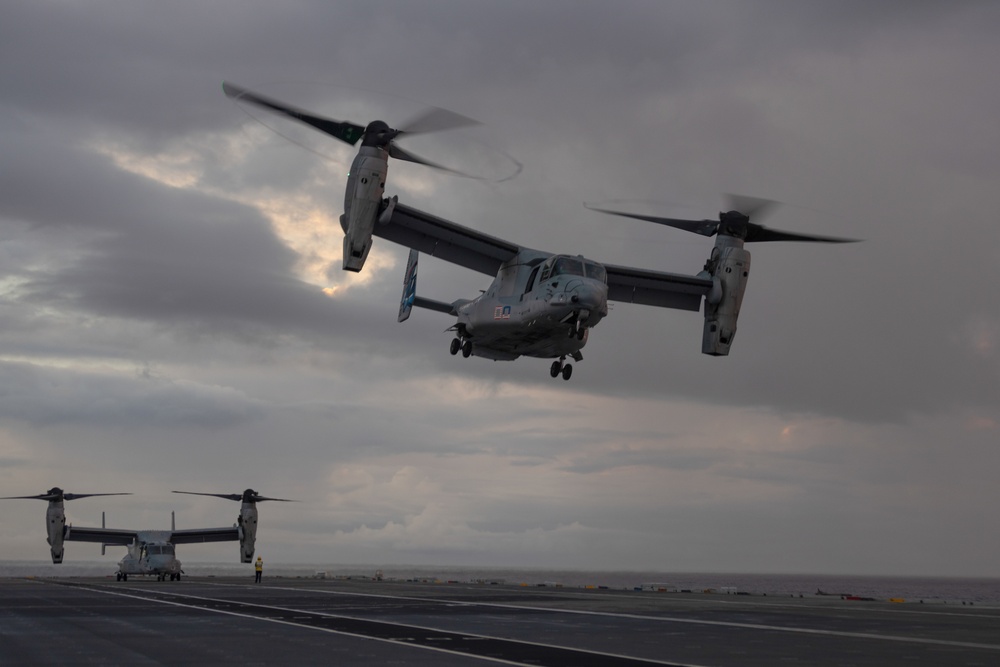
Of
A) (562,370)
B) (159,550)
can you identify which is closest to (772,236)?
(562,370)

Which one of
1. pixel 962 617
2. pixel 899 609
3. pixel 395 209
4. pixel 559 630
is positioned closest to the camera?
pixel 559 630

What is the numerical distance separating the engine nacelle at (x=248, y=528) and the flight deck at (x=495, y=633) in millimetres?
43652

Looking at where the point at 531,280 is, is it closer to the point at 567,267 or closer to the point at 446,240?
the point at 567,267

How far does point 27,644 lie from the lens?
2042 centimetres

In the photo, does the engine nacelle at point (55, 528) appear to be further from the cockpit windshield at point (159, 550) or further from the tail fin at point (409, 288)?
the tail fin at point (409, 288)

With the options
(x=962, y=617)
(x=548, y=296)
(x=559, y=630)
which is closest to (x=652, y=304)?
(x=548, y=296)

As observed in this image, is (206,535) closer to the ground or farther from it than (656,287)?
closer to the ground

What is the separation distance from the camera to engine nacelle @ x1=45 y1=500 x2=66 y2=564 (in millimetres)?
86062

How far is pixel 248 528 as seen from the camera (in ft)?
262

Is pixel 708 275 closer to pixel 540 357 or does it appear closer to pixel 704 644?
pixel 540 357

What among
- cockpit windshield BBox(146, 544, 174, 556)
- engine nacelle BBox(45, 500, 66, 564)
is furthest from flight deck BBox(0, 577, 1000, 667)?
engine nacelle BBox(45, 500, 66, 564)

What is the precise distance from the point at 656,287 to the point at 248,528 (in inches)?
1844

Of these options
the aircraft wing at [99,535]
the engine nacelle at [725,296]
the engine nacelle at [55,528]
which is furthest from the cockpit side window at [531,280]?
the engine nacelle at [55,528]

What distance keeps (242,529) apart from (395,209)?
160ft
